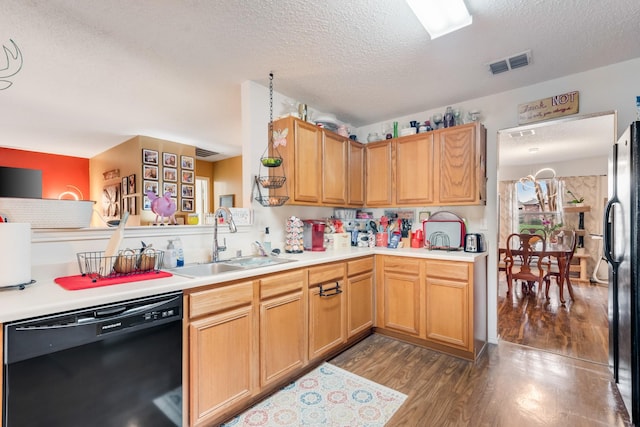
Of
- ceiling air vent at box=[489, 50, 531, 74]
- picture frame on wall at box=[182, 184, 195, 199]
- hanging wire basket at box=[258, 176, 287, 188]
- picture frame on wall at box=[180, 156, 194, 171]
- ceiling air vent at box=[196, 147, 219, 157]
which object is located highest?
ceiling air vent at box=[196, 147, 219, 157]

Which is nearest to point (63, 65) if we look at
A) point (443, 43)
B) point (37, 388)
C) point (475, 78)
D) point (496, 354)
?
point (37, 388)

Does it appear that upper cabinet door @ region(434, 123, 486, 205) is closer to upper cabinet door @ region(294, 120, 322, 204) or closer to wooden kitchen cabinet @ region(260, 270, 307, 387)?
upper cabinet door @ region(294, 120, 322, 204)

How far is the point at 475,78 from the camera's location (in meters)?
2.60

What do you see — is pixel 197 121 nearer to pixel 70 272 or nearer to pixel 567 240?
pixel 70 272

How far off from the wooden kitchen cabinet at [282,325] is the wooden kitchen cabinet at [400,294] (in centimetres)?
106

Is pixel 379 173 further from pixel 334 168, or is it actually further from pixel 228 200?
pixel 228 200

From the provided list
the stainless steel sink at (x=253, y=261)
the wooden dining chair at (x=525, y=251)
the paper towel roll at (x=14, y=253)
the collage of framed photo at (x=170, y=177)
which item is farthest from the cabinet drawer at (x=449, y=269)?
the collage of framed photo at (x=170, y=177)

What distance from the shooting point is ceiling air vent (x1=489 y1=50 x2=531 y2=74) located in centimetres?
224

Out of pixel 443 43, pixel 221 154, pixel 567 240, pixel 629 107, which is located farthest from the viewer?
pixel 221 154

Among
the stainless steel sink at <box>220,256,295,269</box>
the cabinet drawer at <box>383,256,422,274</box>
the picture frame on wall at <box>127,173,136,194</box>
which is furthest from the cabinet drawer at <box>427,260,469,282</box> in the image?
the picture frame on wall at <box>127,173,136,194</box>

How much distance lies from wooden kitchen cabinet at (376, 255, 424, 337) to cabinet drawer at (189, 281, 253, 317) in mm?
1576

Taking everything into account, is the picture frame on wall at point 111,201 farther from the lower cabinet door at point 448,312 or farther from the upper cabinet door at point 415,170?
the lower cabinet door at point 448,312

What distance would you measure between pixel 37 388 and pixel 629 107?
4.03 meters

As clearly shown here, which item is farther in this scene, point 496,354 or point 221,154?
point 221,154
